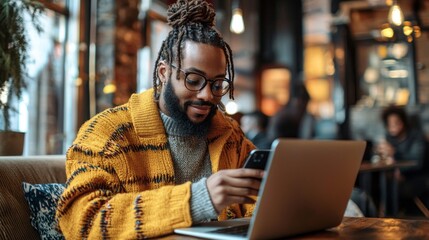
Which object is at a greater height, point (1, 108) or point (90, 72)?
point (90, 72)

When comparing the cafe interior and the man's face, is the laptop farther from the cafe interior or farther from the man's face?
the cafe interior

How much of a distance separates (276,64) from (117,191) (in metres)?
9.22

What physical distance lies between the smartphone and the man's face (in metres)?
0.46

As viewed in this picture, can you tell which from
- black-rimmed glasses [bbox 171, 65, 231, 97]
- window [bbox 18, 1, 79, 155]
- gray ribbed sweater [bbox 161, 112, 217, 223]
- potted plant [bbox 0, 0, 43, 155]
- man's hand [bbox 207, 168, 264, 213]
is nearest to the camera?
man's hand [bbox 207, 168, 264, 213]

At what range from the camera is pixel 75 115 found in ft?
20.5

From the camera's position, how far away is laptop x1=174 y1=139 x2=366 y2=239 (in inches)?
47.4

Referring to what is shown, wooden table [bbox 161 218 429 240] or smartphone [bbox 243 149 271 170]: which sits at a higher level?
smartphone [bbox 243 149 271 170]

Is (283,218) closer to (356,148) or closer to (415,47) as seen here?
(356,148)

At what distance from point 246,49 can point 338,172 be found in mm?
9320

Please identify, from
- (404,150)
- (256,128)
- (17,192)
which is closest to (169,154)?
(17,192)

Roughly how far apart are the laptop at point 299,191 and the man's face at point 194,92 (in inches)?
15.1

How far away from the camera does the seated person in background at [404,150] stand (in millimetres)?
6832

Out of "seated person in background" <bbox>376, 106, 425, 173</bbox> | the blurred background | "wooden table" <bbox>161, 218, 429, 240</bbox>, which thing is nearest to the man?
"wooden table" <bbox>161, 218, 429, 240</bbox>

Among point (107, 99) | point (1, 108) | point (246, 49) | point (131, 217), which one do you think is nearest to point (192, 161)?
point (131, 217)
